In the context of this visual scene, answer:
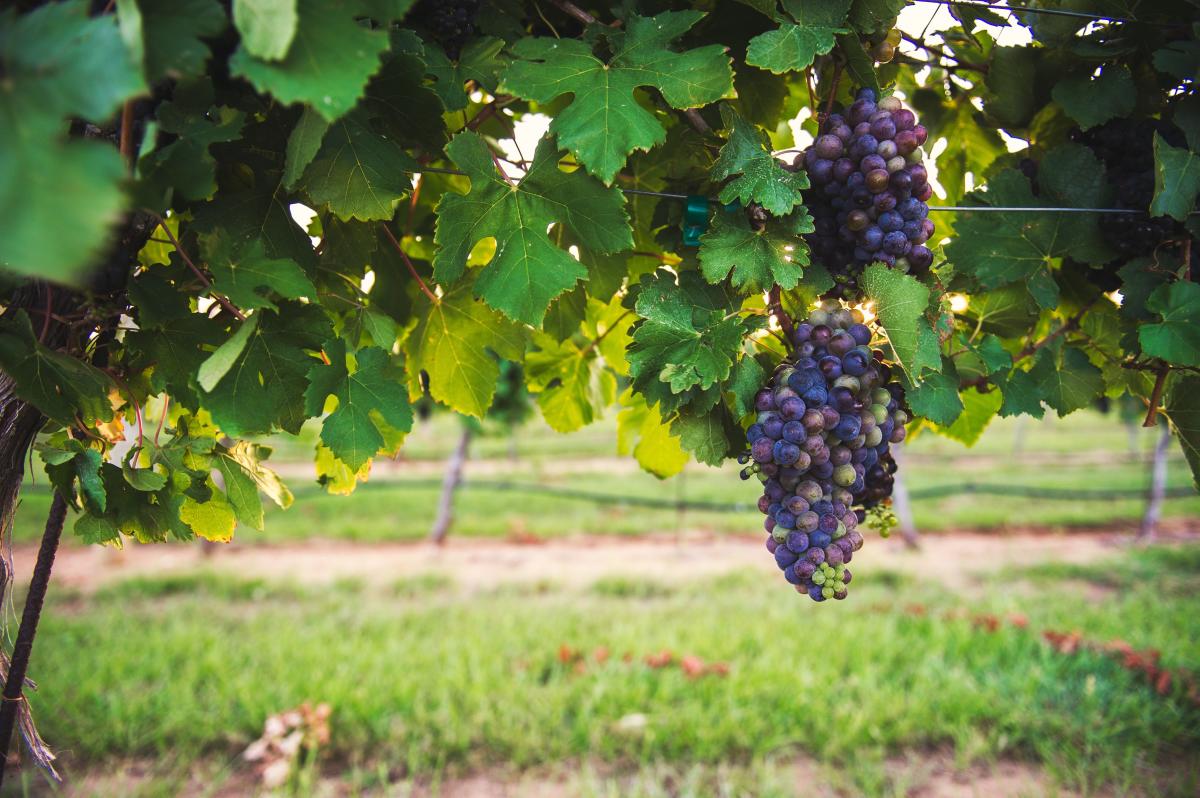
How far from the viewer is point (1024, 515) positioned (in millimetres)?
10695

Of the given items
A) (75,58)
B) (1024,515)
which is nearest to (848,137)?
(75,58)

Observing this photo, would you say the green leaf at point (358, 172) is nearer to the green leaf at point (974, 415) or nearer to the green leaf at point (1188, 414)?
the green leaf at point (974, 415)

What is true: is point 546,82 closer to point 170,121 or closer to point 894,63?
point 170,121

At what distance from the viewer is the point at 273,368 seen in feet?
3.72

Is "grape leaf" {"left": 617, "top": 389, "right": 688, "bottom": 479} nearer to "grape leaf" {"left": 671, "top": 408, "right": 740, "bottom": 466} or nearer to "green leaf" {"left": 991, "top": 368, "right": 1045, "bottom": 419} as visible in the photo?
"grape leaf" {"left": 671, "top": 408, "right": 740, "bottom": 466}

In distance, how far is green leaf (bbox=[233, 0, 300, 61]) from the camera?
0.72 m

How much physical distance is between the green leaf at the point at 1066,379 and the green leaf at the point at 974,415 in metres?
0.18

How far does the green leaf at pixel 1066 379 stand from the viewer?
1.47 metres

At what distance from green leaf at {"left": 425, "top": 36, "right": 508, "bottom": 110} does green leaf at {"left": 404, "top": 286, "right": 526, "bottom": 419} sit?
39 centimetres

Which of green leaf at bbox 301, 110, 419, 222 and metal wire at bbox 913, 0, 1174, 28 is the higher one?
metal wire at bbox 913, 0, 1174, 28

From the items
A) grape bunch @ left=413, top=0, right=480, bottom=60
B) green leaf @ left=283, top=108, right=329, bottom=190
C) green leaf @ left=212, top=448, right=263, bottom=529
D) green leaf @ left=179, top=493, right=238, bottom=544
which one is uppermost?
grape bunch @ left=413, top=0, right=480, bottom=60

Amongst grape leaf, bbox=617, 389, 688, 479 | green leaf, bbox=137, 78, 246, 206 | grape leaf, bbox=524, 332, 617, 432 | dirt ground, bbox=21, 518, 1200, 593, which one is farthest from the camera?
dirt ground, bbox=21, 518, 1200, 593

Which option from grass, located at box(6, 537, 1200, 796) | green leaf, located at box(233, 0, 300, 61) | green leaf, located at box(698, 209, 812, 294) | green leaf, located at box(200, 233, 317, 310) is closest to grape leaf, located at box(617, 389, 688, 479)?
green leaf, located at box(698, 209, 812, 294)

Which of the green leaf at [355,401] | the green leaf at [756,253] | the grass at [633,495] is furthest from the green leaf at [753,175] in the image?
the grass at [633,495]
